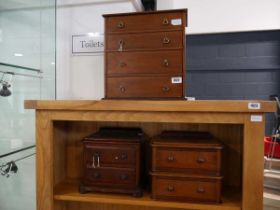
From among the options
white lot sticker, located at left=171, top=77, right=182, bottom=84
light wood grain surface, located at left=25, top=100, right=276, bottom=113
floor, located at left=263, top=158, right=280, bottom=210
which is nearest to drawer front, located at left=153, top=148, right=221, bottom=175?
light wood grain surface, located at left=25, top=100, right=276, bottom=113

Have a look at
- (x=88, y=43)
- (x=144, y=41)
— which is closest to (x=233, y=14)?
(x=88, y=43)

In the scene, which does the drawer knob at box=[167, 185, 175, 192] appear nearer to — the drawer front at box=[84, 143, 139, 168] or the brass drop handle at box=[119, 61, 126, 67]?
the drawer front at box=[84, 143, 139, 168]

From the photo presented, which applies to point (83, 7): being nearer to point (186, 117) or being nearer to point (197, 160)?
point (186, 117)

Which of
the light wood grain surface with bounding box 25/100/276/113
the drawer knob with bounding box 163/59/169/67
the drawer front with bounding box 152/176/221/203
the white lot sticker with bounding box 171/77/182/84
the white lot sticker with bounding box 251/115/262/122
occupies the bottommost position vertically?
the drawer front with bounding box 152/176/221/203

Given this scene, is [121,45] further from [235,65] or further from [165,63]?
[235,65]

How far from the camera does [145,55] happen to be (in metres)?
1.14

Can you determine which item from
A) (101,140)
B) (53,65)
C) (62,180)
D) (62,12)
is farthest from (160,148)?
(62,12)

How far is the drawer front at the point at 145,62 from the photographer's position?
112cm

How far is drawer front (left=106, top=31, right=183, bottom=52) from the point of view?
1.12 metres

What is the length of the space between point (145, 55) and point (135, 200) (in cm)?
66

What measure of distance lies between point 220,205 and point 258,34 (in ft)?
7.99

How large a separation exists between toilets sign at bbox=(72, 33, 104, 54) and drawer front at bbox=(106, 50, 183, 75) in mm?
411

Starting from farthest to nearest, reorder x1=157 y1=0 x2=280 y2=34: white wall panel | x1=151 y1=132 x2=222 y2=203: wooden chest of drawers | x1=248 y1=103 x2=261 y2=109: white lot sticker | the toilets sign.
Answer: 1. x1=157 y1=0 x2=280 y2=34: white wall panel
2. the toilets sign
3. x1=151 y1=132 x2=222 y2=203: wooden chest of drawers
4. x1=248 y1=103 x2=261 y2=109: white lot sticker

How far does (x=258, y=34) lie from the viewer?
9.34 feet
